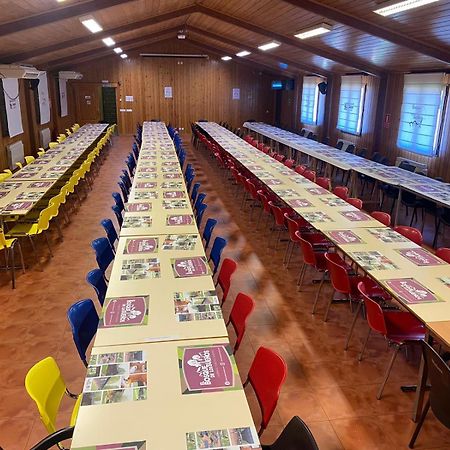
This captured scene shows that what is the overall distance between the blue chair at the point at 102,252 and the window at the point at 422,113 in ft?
24.7

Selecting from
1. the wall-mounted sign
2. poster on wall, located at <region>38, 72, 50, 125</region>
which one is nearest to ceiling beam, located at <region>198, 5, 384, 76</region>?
poster on wall, located at <region>38, 72, 50, 125</region>

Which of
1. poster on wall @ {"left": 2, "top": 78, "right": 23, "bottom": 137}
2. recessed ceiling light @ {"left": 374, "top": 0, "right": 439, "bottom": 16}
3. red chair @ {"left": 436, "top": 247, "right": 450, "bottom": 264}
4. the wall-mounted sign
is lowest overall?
red chair @ {"left": 436, "top": 247, "right": 450, "bottom": 264}

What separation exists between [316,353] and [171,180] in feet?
13.9

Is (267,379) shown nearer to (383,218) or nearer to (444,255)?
(444,255)

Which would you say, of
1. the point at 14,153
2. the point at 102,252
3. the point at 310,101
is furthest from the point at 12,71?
the point at 310,101

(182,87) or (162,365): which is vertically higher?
(182,87)

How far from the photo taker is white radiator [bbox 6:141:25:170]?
36.1ft

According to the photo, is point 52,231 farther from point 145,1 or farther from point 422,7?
point 422,7

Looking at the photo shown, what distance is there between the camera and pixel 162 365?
8.68 feet

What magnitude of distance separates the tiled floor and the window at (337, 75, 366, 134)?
24.6 ft

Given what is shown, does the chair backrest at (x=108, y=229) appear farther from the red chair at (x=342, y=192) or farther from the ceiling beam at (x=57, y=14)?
the ceiling beam at (x=57, y=14)

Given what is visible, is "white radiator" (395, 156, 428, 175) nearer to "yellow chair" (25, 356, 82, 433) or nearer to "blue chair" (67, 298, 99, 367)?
"blue chair" (67, 298, 99, 367)

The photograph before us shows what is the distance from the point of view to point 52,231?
772cm

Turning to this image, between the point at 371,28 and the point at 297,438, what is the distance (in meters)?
7.05
